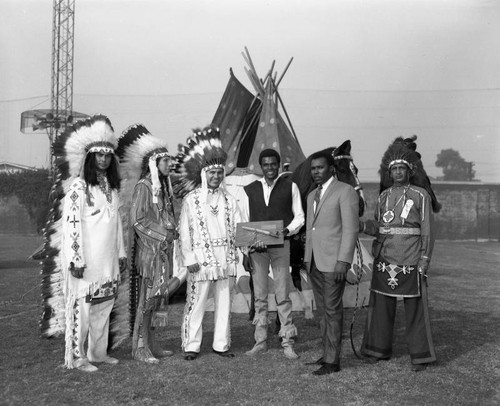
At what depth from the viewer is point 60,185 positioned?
207 inches

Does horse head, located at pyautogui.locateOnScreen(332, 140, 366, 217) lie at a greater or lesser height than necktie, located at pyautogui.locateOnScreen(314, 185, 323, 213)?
greater

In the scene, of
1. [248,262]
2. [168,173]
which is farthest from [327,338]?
[168,173]

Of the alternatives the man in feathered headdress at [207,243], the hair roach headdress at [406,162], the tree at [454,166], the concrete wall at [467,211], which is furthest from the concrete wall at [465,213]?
the man in feathered headdress at [207,243]

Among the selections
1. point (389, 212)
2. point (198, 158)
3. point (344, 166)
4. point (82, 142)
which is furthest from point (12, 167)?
point (389, 212)

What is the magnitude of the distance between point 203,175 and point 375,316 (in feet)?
6.72

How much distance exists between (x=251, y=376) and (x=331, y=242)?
1.28 meters

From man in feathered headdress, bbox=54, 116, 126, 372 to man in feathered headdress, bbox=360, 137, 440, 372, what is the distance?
2219 mm

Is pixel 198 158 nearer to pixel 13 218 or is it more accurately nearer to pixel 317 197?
pixel 317 197

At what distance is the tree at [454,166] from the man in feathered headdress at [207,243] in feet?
108

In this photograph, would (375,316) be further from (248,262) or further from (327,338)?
(248,262)

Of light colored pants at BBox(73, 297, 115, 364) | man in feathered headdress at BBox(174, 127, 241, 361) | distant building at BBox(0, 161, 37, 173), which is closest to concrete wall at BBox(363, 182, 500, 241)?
distant building at BBox(0, 161, 37, 173)

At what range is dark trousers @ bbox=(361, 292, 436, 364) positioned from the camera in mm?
4820

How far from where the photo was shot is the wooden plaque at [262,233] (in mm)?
5016

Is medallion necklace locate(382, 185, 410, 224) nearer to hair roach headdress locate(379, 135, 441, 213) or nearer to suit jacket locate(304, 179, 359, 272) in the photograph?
hair roach headdress locate(379, 135, 441, 213)
